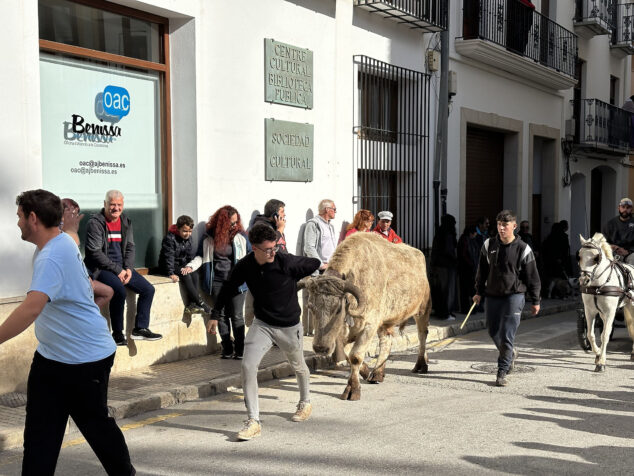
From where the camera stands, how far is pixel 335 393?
8117mm

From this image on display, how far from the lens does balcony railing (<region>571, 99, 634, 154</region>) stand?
22.2m

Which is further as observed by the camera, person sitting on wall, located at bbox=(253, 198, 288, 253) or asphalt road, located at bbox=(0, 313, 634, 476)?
person sitting on wall, located at bbox=(253, 198, 288, 253)

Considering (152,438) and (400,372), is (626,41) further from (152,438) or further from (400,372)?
(152,438)

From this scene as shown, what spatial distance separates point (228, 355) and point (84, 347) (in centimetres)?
529

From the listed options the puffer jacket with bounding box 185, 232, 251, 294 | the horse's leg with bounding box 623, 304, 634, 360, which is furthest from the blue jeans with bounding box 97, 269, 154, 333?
the horse's leg with bounding box 623, 304, 634, 360

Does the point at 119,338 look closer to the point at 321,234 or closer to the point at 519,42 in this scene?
the point at 321,234

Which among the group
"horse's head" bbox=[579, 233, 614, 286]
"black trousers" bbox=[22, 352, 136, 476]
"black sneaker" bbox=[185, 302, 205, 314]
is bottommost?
"black sneaker" bbox=[185, 302, 205, 314]

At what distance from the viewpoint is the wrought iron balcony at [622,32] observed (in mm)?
24688

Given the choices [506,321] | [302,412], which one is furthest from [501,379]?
[302,412]

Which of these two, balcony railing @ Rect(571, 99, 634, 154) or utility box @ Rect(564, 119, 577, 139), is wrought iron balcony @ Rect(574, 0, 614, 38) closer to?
balcony railing @ Rect(571, 99, 634, 154)

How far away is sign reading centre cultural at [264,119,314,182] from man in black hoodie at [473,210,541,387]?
3.83m

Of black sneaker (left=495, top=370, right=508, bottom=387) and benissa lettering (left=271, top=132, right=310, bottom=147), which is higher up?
benissa lettering (left=271, top=132, right=310, bottom=147)

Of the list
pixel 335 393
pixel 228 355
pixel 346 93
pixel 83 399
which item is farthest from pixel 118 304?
pixel 346 93

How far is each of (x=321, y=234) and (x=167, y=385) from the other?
161 inches
